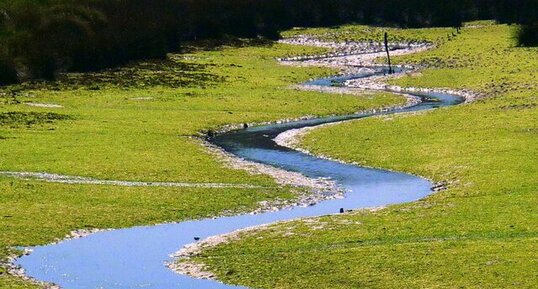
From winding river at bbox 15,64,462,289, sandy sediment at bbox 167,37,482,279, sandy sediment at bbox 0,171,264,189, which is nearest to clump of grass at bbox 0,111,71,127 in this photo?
winding river at bbox 15,64,462,289

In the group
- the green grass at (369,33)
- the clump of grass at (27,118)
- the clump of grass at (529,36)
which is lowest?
the green grass at (369,33)

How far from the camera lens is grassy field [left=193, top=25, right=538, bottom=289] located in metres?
27.5

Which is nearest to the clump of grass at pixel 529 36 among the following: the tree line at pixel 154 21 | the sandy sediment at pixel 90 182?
the tree line at pixel 154 21

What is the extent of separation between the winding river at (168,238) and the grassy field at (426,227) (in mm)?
1372

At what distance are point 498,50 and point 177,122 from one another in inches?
1758

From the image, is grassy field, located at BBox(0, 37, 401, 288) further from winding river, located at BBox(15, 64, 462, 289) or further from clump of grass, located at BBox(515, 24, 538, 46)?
clump of grass, located at BBox(515, 24, 538, 46)

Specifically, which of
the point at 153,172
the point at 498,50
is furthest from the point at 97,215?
the point at 498,50

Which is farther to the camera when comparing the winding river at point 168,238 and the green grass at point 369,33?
the green grass at point 369,33

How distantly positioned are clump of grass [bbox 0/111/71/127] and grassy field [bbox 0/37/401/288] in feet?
0.19

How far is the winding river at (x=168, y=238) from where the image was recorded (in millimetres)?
28812

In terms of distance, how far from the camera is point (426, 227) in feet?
107

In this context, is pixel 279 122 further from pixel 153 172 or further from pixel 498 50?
pixel 498 50

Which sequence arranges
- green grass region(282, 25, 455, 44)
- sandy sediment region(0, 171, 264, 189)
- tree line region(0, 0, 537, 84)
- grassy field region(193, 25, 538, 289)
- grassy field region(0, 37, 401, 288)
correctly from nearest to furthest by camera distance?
grassy field region(193, 25, 538, 289) < grassy field region(0, 37, 401, 288) < sandy sediment region(0, 171, 264, 189) < tree line region(0, 0, 537, 84) < green grass region(282, 25, 455, 44)

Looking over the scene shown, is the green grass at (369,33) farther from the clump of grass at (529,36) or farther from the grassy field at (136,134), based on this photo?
the grassy field at (136,134)
